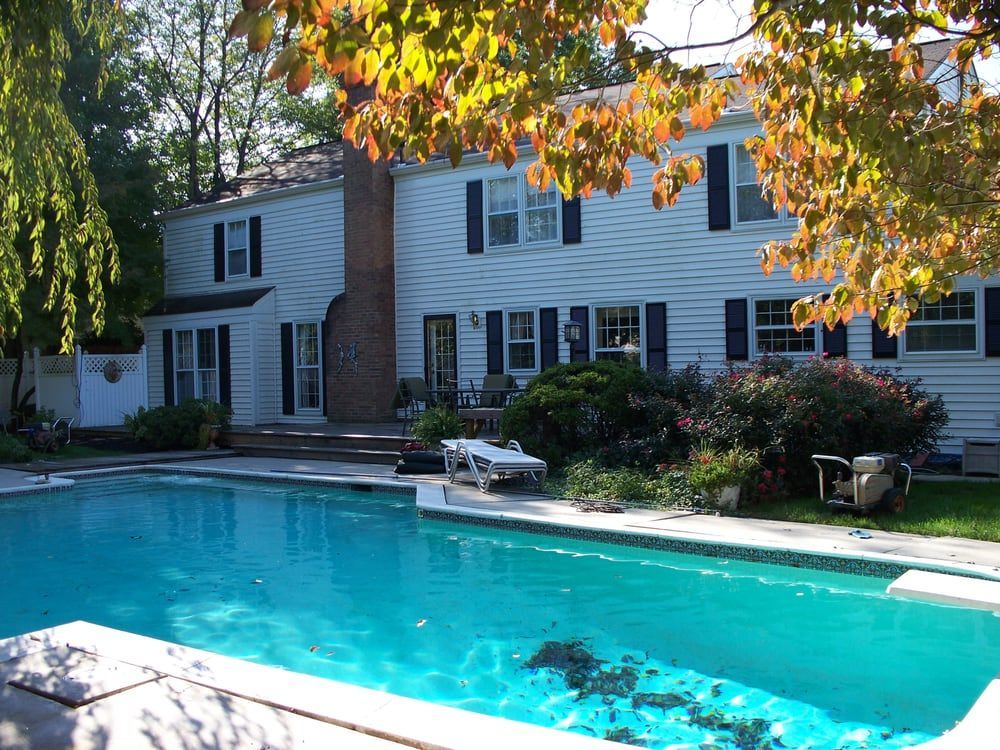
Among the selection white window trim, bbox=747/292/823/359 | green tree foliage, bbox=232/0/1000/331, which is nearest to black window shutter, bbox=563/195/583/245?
white window trim, bbox=747/292/823/359

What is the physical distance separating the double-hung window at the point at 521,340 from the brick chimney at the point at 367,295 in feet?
9.56

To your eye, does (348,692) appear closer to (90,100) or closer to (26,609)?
(26,609)

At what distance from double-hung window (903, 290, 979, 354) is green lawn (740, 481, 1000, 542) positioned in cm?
352

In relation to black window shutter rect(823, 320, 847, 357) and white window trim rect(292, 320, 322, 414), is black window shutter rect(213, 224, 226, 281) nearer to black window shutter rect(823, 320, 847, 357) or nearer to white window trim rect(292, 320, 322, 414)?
white window trim rect(292, 320, 322, 414)

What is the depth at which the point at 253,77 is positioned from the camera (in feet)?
109

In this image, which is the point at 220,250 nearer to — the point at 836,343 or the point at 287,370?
the point at 287,370

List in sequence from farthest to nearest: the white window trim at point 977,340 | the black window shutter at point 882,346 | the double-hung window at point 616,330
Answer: the double-hung window at point 616,330 < the black window shutter at point 882,346 < the white window trim at point 977,340

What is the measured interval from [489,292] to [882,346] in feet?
24.5

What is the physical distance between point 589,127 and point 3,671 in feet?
13.1

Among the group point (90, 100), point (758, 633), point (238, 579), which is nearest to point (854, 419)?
point (758, 633)

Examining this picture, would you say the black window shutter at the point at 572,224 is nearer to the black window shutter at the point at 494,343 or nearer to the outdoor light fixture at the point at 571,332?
the outdoor light fixture at the point at 571,332

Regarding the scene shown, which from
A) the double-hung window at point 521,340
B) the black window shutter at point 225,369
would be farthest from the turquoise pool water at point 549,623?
the black window shutter at point 225,369

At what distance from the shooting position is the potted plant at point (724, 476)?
9.16 meters

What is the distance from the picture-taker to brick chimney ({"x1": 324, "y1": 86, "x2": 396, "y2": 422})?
18.2 metres
